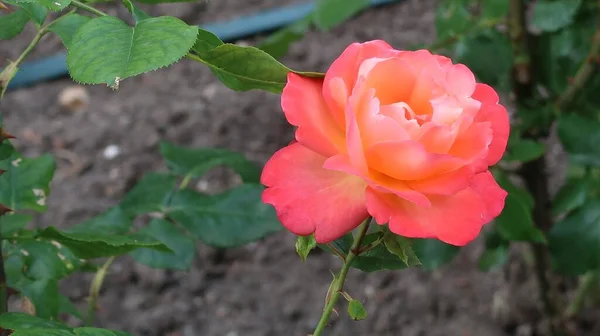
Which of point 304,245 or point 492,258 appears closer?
point 304,245

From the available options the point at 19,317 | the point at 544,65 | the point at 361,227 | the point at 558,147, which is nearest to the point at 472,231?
the point at 361,227

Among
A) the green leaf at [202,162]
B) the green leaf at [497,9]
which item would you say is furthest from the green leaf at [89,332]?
the green leaf at [497,9]

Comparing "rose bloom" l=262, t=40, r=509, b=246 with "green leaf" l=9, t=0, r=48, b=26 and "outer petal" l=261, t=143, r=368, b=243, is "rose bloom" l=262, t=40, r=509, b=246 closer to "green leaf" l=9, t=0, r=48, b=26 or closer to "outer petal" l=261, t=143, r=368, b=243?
"outer petal" l=261, t=143, r=368, b=243

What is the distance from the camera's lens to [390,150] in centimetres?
44

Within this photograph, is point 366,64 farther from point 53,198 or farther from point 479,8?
point 53,198

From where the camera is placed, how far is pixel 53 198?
1796mm

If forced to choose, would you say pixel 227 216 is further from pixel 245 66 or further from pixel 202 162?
pixel 245 66

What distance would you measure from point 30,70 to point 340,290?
1.92 m

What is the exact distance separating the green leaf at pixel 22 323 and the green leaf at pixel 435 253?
567mm

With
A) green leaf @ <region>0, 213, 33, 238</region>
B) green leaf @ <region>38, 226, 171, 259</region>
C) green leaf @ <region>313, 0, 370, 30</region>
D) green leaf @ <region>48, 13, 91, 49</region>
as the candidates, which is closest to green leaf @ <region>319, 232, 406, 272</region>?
green leaf @ <region>38, 226, 171, 259</region>

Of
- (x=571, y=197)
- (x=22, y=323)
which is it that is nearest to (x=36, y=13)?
(x=22, y=323)

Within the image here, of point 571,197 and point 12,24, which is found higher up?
point 12,24

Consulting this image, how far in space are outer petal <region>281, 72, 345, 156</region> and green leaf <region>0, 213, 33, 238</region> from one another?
395 millimetres

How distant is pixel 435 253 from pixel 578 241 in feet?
0.60
